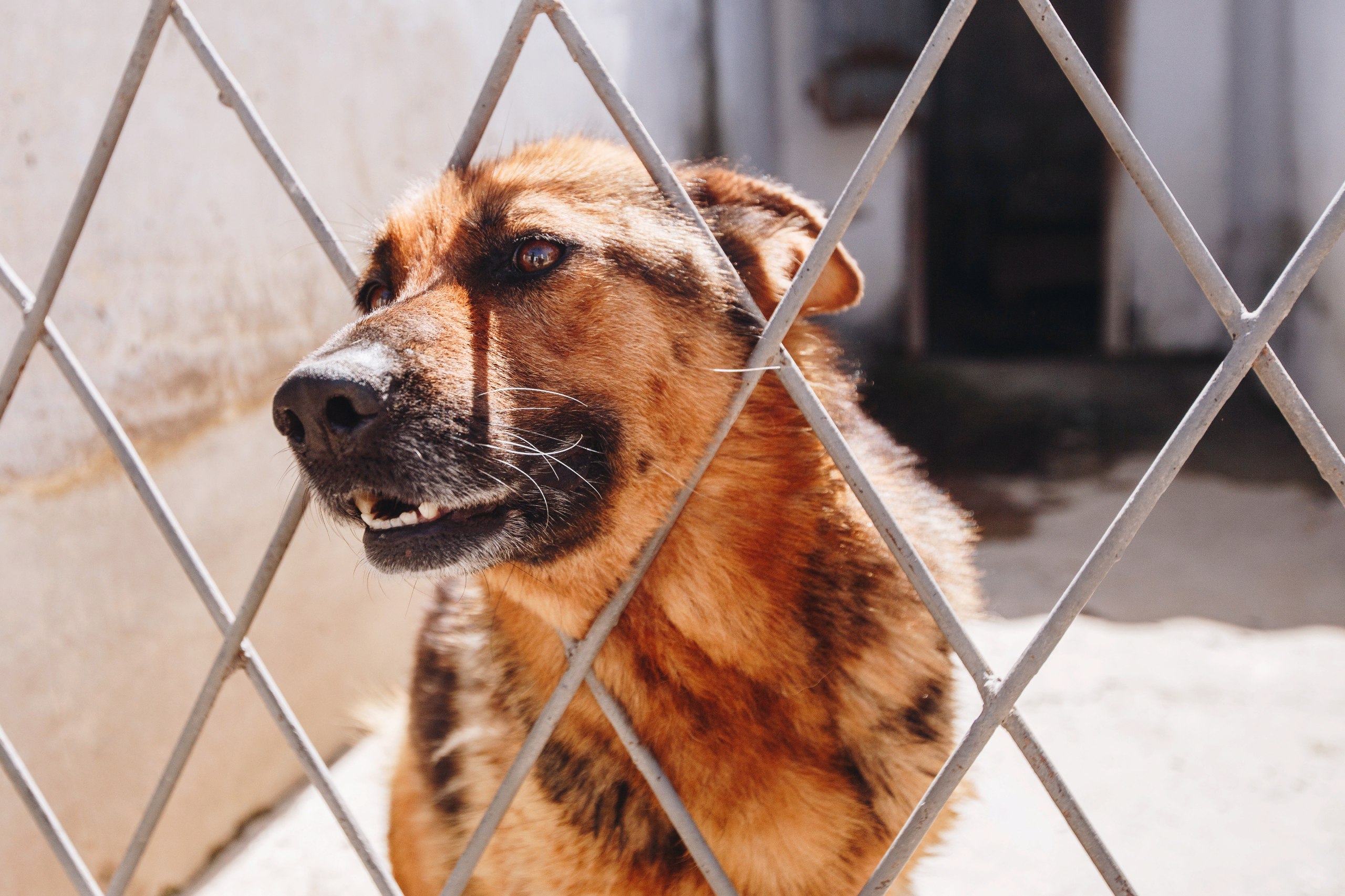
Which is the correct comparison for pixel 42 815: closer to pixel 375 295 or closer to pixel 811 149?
pixel 375 295

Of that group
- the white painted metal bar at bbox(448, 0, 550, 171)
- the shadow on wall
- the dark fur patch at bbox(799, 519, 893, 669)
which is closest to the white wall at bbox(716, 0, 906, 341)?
the shadow on wall

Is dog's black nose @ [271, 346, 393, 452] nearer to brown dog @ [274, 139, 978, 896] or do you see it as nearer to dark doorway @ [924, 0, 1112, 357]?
brown dog @ [274, 139, 978, 896]

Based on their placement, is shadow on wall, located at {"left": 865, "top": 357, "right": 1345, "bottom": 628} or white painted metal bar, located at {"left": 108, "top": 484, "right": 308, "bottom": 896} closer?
white painted metal bar, located at {"left": 108, "top": 484, "right": 308, "bottom": 896}

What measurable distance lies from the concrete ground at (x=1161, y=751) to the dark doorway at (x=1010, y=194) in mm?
6622

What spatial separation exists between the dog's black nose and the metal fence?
113 millimetres

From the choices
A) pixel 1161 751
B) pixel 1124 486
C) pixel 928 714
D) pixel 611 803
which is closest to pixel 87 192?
pixel 611 803

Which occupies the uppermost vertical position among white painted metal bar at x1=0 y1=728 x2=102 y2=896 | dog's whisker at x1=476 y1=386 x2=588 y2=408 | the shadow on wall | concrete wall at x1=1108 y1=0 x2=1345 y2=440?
dog's whisker at x1=476 y1=386 x2=588 y2=408

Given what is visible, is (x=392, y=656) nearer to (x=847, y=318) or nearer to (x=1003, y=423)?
(x=1003, y=423)

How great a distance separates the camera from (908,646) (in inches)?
62.2

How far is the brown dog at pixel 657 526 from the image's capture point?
4.51 feet

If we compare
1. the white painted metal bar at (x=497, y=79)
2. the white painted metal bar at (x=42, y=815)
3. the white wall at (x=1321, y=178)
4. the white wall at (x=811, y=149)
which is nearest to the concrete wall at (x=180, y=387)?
the white painted metal bar at (x=42, y=815)

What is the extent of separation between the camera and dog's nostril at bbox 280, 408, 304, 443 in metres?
1.23

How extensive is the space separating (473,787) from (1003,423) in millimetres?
5383

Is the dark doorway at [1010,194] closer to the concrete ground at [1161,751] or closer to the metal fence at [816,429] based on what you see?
the concrete ground at [1161,751]
